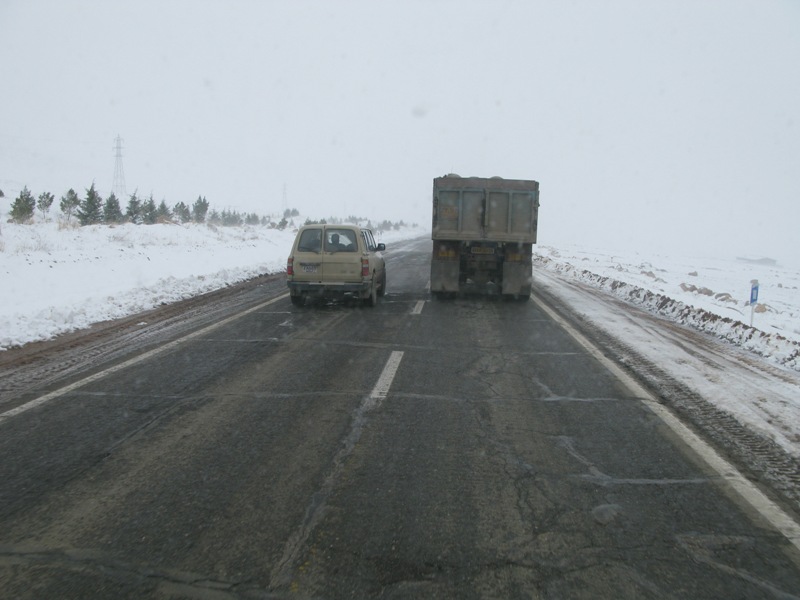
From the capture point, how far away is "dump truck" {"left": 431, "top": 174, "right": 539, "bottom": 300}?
1311 cm

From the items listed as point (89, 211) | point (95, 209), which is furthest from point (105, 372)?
point (95, 209)

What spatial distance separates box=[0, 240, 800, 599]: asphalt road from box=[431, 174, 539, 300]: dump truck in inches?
267

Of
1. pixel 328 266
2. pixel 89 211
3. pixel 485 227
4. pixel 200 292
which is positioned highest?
pixel 89 211

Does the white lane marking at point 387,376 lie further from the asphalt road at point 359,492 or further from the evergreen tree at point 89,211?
the evergreen tree at point 89,211

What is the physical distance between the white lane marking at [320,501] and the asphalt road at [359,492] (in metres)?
0.02

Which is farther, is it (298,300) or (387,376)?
(298,300)

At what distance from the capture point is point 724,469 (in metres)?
4.23

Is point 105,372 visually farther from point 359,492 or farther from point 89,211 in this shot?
point 89,211

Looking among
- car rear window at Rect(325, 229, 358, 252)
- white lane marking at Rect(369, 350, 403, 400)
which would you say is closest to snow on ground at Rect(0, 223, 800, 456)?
white lane marking at Rect(369, 350, 403, 400)

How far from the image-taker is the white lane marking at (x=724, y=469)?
3.45 m

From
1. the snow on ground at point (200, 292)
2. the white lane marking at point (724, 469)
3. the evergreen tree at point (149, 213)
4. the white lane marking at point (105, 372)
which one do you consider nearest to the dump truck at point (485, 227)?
the snow on ground at point (200, 292)

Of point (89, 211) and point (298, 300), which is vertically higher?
point (89, 211)

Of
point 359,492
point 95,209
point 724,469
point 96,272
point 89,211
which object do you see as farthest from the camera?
point 95,209

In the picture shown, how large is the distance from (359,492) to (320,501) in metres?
0.28
